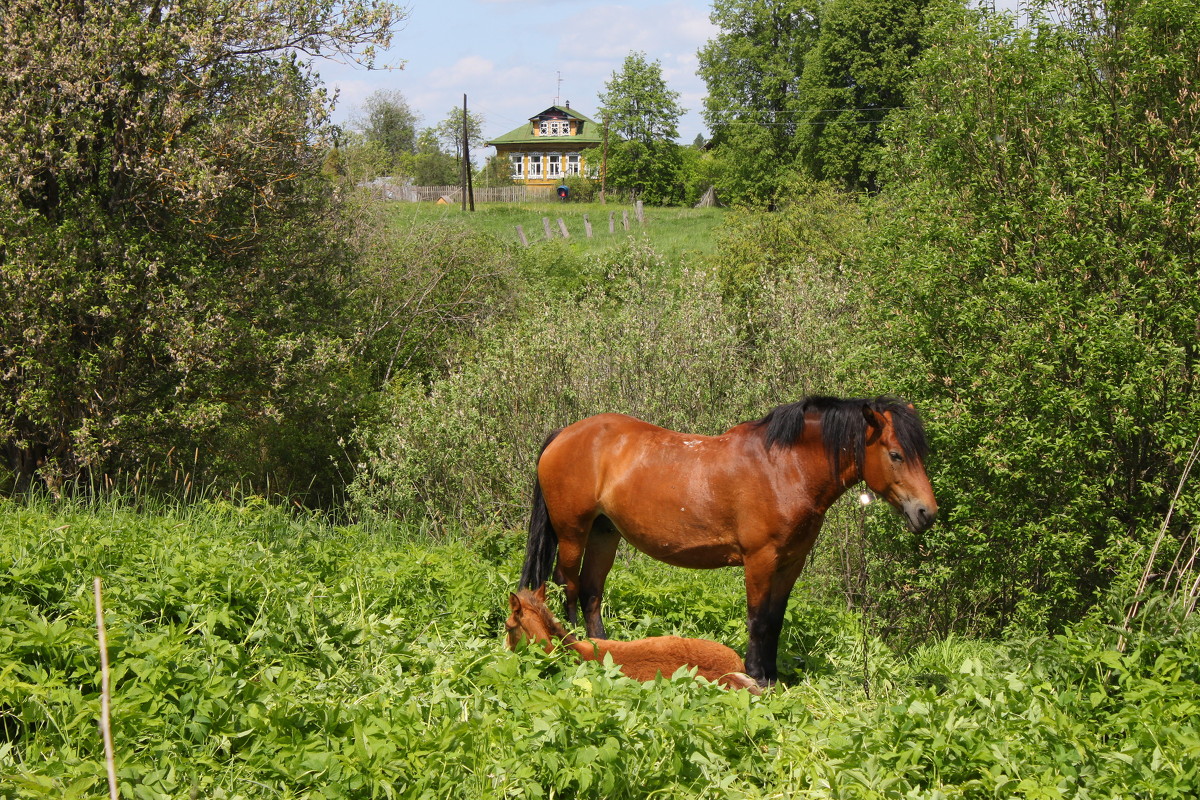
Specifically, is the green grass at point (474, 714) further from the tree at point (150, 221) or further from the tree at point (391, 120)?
the tree at point (391, 120)

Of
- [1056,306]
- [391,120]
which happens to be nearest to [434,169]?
[391,120]

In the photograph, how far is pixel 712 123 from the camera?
5681 centimetres

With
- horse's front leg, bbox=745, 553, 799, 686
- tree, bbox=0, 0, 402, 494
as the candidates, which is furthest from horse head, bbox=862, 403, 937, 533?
tree, bbox=0, 0, 402, 494

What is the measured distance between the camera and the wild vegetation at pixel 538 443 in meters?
3.83

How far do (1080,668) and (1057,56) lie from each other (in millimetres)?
6421

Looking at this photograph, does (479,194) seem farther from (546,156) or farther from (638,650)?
(638,650)

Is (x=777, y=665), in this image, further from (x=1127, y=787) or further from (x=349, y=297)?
(x=349, y=297)

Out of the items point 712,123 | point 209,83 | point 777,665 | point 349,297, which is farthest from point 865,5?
point 777,665

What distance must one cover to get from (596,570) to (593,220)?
43.2m

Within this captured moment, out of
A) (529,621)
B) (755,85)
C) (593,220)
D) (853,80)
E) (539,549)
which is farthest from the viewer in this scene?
(755,85)

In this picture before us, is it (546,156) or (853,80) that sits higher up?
(546,156)

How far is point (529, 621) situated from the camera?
5.30 m

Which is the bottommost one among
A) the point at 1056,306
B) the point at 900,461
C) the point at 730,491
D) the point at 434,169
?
the point at 730,491

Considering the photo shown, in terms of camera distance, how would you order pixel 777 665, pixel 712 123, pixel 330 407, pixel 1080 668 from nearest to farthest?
pixel 1080 668 < pixel 777 665 < pixel 330 407 < pixel 712 123
